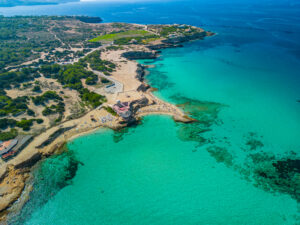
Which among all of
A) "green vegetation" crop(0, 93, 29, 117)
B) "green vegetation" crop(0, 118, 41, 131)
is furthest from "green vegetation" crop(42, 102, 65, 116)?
"green vegetation" crop(0, 93, 29, 117)

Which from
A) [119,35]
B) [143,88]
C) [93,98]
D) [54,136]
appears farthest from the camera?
[119,35]

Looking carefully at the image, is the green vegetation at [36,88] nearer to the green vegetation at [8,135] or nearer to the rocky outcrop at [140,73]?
the green vegetation at [8,135]

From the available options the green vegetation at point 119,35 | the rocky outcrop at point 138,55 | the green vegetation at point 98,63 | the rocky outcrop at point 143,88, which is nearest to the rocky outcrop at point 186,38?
the green vegetation at point 119,35

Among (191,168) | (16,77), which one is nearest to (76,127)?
(191,168)

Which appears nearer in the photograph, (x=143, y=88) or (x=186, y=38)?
(x=143, y=88)

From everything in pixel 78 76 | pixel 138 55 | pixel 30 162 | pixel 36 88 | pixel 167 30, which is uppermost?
pixel 167 30

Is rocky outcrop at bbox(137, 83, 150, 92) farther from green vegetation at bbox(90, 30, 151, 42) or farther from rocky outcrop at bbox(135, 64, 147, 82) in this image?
green vegetation at bbox(90, 30, 151, 42)

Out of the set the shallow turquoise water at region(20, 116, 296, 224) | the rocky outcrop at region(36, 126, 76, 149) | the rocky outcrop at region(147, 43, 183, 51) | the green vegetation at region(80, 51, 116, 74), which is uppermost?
the rocky outcrop at region(147, 43, 183, 51)

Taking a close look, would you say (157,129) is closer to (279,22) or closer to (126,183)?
(126,183)

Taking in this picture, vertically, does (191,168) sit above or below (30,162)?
below

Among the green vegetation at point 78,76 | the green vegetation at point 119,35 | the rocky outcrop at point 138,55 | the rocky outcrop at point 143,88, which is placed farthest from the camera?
the green vegetation at point 119,35

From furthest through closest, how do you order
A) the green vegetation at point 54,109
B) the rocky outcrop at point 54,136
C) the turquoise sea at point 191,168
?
the green vegetation at point 54,109, the rocky outcrop at point 54,136, the turquoise sea at point 191,168

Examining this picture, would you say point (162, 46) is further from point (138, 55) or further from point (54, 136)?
point (54, 136)

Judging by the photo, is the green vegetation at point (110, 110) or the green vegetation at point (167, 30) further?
the green vegetation at point (167, 30)
